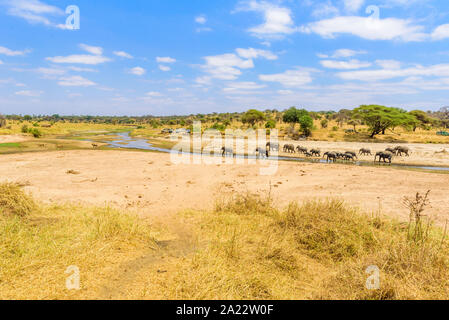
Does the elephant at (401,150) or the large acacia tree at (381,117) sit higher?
the large acacia tree at (381,117)

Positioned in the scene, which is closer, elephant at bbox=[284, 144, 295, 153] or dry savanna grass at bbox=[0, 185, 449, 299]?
dry savanna grass at bbox=[0, 185, 449, 299]

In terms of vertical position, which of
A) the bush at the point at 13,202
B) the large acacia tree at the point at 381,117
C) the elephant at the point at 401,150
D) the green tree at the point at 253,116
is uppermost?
the green tree at the point at 253,116

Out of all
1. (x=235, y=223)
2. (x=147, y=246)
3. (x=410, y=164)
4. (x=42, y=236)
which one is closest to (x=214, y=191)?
(x=235, y=223)

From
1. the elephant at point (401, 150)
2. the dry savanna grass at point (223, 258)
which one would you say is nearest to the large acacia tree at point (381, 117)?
the elephant at point (401, 150)

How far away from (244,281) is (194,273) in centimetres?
94

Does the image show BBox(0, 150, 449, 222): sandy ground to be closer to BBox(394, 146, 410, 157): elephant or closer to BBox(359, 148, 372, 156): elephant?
BBox(359, 148, 372, 156): elephant

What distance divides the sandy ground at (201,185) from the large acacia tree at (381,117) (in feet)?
108

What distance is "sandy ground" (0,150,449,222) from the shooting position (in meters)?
10.4

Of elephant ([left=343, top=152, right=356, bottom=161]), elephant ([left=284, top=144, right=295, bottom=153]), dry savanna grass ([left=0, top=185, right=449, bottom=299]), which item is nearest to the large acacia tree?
elephant ([left=284, top=144, right=295, bottom=153])

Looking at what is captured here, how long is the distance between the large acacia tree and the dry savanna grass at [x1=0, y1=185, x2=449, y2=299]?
44392mm

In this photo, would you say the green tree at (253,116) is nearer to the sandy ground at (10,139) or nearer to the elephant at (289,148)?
the elephant at (289,148)

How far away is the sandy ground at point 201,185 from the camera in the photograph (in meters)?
10.4
